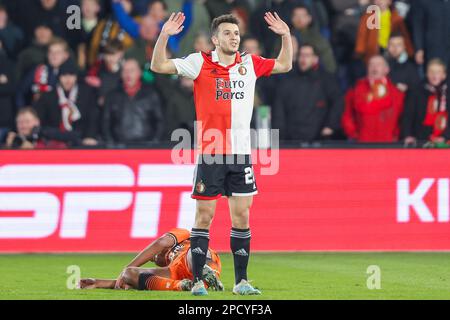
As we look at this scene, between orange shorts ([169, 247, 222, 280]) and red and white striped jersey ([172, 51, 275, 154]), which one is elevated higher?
red and white striped jersey ([172, 51, 275, 154])

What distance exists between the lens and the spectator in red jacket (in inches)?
658

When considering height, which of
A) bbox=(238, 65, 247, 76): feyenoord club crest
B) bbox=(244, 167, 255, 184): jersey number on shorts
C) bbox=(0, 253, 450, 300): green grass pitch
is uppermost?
bbox=(238, 65, 247, 76): feyenoord club crest

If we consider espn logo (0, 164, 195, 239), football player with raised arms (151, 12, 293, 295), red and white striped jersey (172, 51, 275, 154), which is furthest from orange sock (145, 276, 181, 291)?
espn logo (0, 164, 195, 239)

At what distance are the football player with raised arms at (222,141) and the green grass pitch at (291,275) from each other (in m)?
0.43

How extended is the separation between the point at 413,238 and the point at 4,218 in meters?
5.28

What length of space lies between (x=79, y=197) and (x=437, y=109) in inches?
208

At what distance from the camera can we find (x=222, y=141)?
10.2 meters

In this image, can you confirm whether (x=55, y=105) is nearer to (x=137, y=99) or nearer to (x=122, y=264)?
(x=137, y=99)

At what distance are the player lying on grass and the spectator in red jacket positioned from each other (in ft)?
20.3

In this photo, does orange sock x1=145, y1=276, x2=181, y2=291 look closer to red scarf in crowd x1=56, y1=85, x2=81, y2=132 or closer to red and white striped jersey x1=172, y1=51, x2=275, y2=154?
red and white striped jersey x1=172, y1=51, x2=275, y2=154

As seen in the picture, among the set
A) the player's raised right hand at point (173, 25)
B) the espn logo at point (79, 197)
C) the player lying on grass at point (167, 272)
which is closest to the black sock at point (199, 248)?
the player lying on grass at point (167, 272)

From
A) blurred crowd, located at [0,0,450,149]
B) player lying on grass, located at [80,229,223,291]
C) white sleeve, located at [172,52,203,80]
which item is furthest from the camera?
blurred crowd, located at [0,0,450,149]

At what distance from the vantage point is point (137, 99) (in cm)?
1680

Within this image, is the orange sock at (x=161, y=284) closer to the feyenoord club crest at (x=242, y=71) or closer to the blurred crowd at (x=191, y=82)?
the feyenoord club crest at (x=242, y=71)
